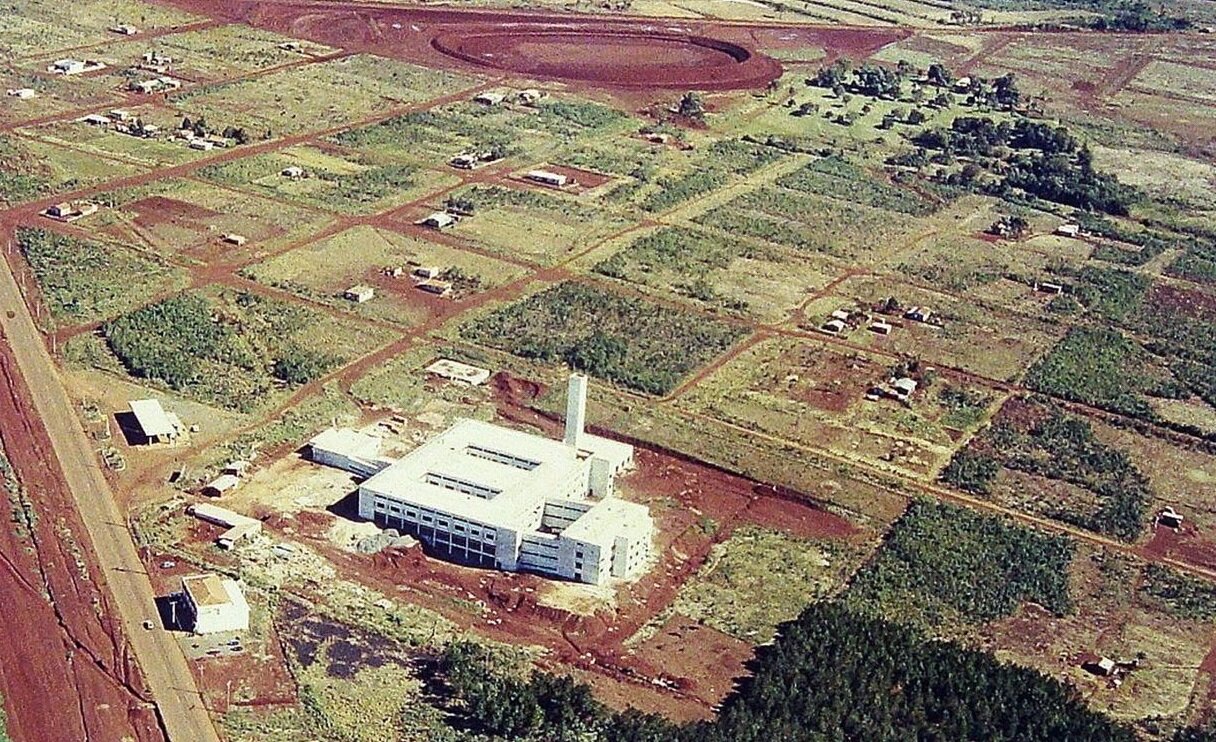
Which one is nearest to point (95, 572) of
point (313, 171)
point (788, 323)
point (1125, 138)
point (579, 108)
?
point (788, 323)

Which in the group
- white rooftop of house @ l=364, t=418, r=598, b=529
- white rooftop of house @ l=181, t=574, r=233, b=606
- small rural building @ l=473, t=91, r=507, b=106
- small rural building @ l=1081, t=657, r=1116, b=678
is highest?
small rural building @ l=473, t=91, r=507, b=106

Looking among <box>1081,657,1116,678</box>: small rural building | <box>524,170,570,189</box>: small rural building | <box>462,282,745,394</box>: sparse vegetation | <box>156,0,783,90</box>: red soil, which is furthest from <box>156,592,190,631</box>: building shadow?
<box>156,0,783,90</box>: red soil

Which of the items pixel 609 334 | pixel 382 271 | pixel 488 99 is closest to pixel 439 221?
pixel 382 271

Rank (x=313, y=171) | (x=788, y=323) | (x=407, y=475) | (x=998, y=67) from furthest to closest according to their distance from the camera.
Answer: (x=998, y=67) < (x=313, y=171) < (x=788, y=323) < (x=407, y=475)

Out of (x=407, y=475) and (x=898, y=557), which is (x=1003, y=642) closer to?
(x=898, y=557)

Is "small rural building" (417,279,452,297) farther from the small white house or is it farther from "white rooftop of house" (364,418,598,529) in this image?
"white rooftop of house" (364,418,598,529)

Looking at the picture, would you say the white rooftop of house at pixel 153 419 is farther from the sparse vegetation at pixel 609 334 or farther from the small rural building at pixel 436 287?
the small rural building at pixel 436 287

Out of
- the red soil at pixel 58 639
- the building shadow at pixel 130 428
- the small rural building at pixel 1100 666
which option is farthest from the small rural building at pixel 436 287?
the small rural building at pixel 1100 666
